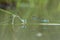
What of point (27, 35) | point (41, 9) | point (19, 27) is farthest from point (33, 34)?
point (41, 9)

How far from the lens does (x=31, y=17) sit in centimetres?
116

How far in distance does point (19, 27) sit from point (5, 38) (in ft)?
0.73

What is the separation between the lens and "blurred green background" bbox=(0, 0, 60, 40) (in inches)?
41.0

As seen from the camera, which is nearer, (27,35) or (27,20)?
(27,35)

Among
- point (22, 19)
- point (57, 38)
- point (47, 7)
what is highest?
point (47, 7)

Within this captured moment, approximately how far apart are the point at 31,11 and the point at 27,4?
8 cm

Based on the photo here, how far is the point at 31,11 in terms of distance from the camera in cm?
117

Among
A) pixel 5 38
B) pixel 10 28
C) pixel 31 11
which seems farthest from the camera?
pixel 31 11

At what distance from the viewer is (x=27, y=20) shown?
3.77 ft

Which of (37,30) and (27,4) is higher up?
(27,4)

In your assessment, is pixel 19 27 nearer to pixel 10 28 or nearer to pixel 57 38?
pixel 10 28

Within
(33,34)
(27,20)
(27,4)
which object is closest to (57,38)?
(33,34)

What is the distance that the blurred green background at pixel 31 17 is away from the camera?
1.04 metres

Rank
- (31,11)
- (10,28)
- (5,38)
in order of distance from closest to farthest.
Answer: (5,38) < (10,28) < (31,11)
